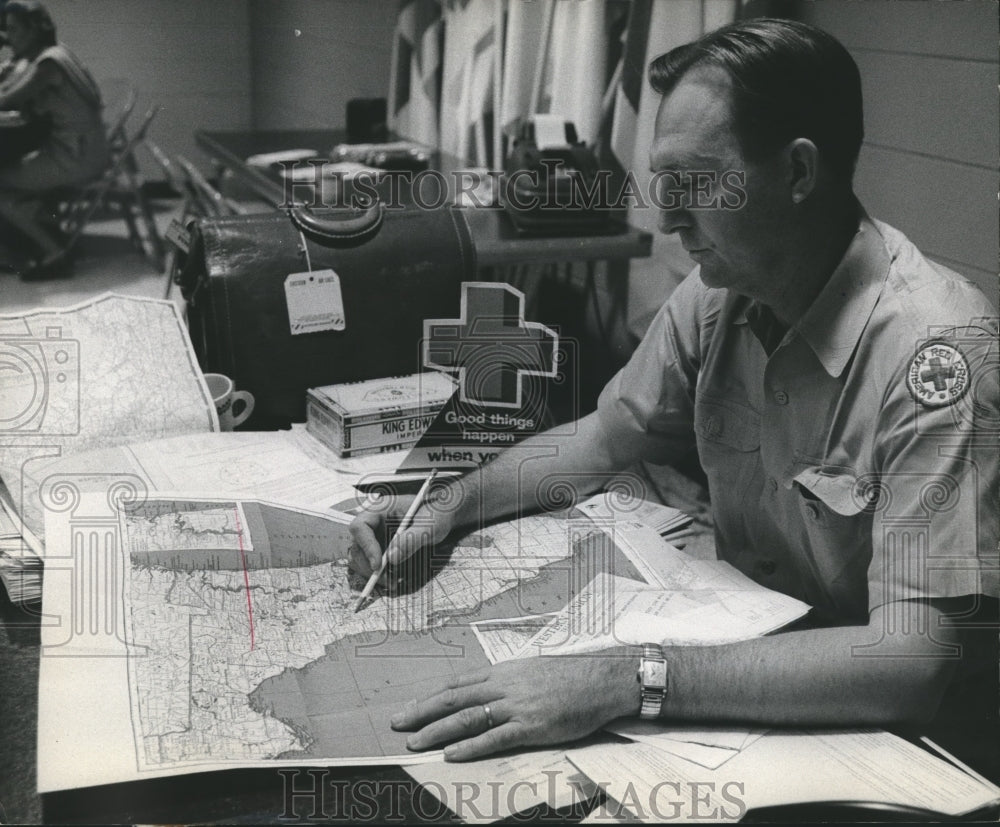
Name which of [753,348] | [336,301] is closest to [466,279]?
[336,301]

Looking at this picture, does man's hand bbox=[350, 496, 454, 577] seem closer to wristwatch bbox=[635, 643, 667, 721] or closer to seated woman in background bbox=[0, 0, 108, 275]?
wristwatch bbox=[635, 643, 667, 721]

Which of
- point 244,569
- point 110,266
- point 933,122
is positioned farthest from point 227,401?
point 110,266

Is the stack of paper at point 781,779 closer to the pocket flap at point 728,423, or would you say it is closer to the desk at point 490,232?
the pocket flap at point 728,423

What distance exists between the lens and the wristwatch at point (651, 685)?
0.91 m

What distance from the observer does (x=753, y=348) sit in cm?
126

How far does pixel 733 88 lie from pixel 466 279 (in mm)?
859

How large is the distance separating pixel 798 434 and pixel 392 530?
1.62 ft

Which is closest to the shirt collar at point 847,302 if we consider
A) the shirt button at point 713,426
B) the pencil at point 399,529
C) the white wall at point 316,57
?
the shirt button at point 713,426

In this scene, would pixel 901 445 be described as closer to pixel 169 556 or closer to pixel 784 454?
pixel 784 454

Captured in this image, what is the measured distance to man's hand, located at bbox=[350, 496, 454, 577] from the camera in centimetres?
115

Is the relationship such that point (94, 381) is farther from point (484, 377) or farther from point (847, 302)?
point (847, 302)

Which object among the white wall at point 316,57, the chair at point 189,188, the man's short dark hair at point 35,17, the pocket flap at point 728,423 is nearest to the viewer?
the pocket flap at point 728,423

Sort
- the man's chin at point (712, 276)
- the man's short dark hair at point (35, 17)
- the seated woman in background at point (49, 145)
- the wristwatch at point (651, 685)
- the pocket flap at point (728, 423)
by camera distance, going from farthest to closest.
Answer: the seated woman in background at point (49, 145)
the man's short dark hair at point (35, 17)
the pocket flap at point (728, 423)
the man's chin at point (712, 276)
the wristwatch at point (651, 685)

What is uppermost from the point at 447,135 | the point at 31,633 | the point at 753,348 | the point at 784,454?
the point at 447,135
